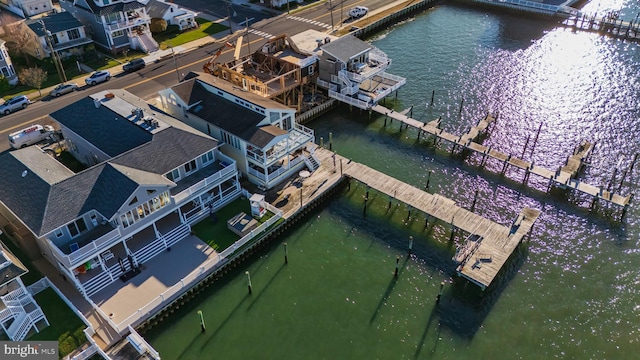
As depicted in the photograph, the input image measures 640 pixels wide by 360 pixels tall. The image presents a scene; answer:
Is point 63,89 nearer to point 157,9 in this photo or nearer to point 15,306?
point 157,9

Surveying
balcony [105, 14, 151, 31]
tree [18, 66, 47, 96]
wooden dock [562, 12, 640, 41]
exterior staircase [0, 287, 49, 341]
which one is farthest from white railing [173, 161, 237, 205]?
wooden dock [562, 12, 640, 41]

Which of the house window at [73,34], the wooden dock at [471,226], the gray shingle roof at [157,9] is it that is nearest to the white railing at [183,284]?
the wooden dock at [471,226]

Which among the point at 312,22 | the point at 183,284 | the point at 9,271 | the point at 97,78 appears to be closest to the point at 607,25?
the point at 312,22

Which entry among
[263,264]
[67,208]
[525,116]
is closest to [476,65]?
[525,116]

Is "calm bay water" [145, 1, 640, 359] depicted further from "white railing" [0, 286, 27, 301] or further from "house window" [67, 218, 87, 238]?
"house window" [67, 218, 87, 238]

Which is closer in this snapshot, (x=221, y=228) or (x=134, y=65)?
(x=221, y=228)

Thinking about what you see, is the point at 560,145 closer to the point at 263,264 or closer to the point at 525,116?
the point at 525,116

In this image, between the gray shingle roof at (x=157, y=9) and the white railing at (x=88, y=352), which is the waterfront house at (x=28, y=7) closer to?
the gray shingle roof at (x=157, y=9)
